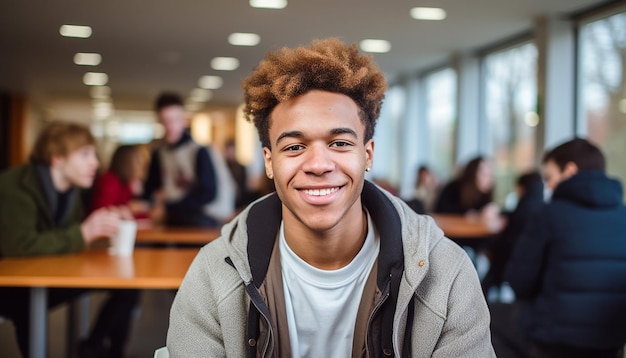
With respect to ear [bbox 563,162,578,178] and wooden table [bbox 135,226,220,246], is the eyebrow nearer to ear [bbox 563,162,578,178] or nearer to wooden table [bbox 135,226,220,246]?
ear [bbox 563,162,578,178]

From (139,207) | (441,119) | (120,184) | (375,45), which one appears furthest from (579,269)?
(441,119)

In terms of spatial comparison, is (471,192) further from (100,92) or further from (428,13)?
(100,92)

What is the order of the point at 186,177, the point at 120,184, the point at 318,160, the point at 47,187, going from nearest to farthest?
the point at 318,160 → the point at 47,187 → the point at 186,177 → the point at 120,184

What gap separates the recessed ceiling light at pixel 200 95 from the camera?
14811 mm

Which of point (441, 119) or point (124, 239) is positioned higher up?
point (441, 119)

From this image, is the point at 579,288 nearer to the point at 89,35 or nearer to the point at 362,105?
the point at 362,105

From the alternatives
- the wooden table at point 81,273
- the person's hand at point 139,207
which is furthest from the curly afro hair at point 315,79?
the person's hand at point 139,207

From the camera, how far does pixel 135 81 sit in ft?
43.3

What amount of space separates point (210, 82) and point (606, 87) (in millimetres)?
8400

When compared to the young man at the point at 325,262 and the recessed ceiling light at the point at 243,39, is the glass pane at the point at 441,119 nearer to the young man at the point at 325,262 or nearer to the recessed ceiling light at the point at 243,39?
the recessed ceiling light at the point at 243,39

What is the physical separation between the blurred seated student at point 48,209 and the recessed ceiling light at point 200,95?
37.7ft

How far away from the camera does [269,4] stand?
6625 millimetres

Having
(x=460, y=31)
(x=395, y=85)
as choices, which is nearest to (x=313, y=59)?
(x=460, y=31)

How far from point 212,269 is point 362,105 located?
537mm
